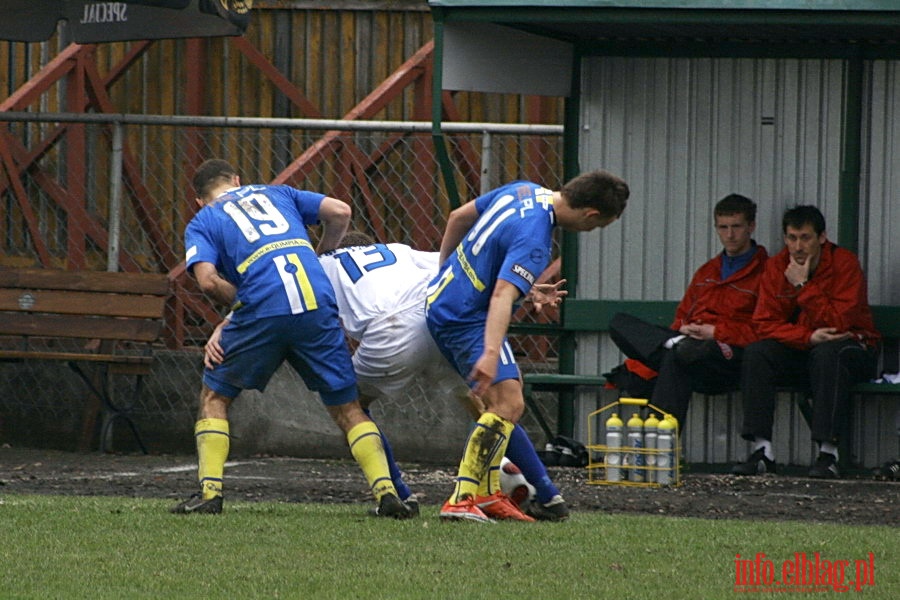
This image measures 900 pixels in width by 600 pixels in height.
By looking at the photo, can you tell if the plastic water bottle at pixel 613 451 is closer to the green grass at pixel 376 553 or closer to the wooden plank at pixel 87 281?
the green grass at pixel 376 553

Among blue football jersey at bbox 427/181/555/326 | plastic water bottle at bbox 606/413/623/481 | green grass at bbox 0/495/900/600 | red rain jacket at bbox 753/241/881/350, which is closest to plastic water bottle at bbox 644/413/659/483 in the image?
plastic water bottle at bbox 606/413/623/481

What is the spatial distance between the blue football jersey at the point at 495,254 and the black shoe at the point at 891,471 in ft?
11.1

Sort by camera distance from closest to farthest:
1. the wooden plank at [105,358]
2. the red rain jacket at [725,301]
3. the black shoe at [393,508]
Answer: the black shoe at [393,508] → the red rain jacket at [725,301] → the wooden plank at [105,358]

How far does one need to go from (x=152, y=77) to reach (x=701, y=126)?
4334 millimetres

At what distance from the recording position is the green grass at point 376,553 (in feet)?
18.6

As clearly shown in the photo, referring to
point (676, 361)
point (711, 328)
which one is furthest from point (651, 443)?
point (711, 328)

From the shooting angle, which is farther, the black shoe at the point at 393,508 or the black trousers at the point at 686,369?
the black trousers at the point at 686,369

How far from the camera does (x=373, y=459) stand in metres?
7.46

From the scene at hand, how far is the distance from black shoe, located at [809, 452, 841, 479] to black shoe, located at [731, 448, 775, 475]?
0.78 feet

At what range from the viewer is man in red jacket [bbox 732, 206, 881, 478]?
9680 mm

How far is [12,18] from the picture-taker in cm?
1139

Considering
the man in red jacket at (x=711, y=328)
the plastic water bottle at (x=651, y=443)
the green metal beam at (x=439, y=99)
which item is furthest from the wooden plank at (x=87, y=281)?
the plastic water bottle at (x=651, y=443)

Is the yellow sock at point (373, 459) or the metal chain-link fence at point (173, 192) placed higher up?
the metal chain-link fence at point (173, 192)

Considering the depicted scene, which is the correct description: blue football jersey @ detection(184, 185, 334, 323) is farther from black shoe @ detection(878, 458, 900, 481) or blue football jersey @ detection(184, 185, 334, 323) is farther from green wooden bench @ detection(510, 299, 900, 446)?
black shoe @ detection(878, 458, 900, 481)
